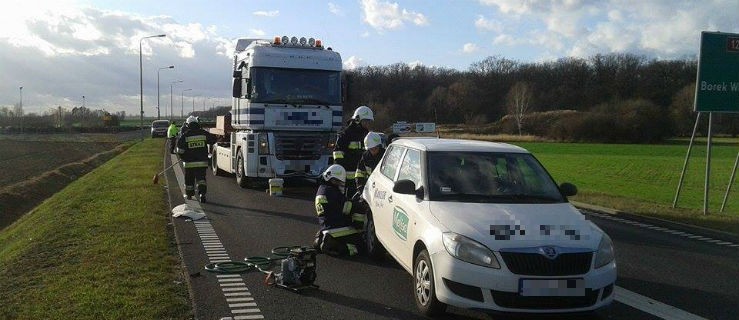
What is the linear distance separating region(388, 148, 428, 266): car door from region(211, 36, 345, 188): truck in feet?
28.1

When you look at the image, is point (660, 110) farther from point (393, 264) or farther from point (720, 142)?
point (393, 264)

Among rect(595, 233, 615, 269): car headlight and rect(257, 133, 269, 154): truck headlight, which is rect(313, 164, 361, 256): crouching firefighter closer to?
rect(595, 233, 615, 269): car headlight

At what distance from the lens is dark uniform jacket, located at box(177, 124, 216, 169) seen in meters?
13.0

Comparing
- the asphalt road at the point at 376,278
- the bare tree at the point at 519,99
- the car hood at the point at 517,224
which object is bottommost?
the asphalt road at the point at 376,278

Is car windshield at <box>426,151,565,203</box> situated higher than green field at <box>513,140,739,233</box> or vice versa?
car windshield at <box>426,151,565,203</box>

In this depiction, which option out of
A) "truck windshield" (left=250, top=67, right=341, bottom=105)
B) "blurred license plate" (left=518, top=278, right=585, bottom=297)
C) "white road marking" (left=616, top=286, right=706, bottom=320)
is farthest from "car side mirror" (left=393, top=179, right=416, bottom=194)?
"truck windshield" (left=250, top=67, right=341, bottom=105)

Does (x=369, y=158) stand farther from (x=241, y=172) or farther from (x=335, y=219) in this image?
(x=241, y=172)

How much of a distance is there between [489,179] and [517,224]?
122cm

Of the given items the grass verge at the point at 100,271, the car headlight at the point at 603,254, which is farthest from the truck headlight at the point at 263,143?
the car headlight at the point at 603,254

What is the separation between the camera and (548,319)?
5.59m

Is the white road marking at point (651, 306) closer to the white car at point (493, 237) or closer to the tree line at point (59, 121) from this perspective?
the white car at point (493, 237)

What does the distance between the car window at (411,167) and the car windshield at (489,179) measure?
0.52 feet

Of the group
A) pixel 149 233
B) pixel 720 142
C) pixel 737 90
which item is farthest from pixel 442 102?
pixel 149 233

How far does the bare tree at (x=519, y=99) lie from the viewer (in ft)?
304
